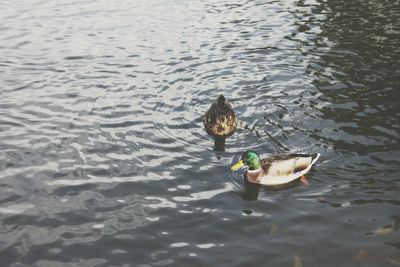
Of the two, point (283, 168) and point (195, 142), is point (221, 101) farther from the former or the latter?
point (283, 168)

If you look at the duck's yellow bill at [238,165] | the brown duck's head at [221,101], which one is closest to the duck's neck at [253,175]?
the duck's yellow bill at [238,165]

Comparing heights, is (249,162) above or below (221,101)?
below

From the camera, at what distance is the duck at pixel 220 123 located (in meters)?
11.1

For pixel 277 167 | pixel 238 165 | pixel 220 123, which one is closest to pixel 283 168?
pixel 277 167

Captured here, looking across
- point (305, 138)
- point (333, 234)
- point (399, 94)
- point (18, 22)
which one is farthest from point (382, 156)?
point (18, 22)

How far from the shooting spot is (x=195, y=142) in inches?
442

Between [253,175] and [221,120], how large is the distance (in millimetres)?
2071

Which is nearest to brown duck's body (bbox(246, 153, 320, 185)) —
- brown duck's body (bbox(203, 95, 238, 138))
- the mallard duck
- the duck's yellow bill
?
the mallard duck

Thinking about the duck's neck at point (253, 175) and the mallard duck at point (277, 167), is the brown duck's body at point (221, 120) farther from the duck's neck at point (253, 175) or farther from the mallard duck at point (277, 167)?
the duck's neck at point (253, 175)

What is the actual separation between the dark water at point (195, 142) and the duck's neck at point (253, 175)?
24 centimetres

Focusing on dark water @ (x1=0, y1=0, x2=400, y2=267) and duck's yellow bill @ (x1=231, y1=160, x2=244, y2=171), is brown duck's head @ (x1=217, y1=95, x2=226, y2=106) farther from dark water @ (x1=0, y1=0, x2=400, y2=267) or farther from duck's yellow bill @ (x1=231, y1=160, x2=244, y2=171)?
duck's yellow bill @ (x1=231, y1=160, x2=244, y2=171)

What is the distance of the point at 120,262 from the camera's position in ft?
24.6

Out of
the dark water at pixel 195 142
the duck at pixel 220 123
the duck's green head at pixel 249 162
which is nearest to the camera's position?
the dark water at pixel 195 142

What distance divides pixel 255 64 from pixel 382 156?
696 centimetres
